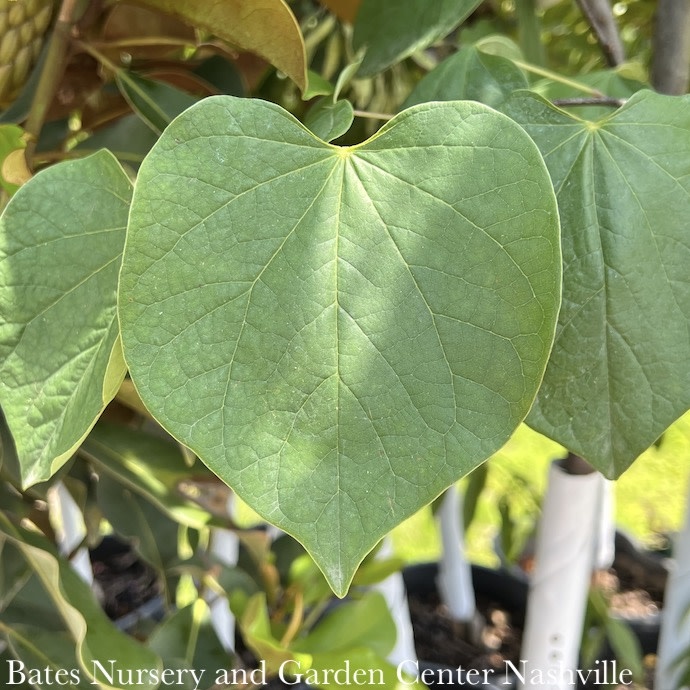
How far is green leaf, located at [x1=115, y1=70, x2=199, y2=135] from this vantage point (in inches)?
13.6

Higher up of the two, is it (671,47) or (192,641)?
(671,47)

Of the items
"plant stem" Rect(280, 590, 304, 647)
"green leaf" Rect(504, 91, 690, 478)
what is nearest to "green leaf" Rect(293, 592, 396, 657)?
"plant stem" Rect(280, 590, 304, 647)

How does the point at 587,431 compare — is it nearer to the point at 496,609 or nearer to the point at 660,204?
the point at 660,204

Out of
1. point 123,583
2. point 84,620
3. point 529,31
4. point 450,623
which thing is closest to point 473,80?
point 529,31

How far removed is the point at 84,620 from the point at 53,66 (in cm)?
28

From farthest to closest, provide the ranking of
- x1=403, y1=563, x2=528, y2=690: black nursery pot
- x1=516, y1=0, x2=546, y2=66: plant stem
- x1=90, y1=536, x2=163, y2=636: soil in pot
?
x1=90, y1=536, x2=163, y2=636: soil in pot
x1=403, y1=563, x2=528, y2=690: black nursery pot
x1=516, y1=0, x2=546, y2=66: plant stem

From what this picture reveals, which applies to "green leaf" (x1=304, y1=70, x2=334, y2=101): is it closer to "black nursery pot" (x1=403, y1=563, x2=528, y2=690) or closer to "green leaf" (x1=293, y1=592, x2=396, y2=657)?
"green leaf" (x1=293, y1=592, x2=396, y2=657)

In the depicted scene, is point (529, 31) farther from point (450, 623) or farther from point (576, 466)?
point (450, 623)

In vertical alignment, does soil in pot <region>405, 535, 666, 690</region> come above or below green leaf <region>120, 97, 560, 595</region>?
below

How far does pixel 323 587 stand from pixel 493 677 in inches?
11.8

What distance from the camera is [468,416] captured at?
0.21m

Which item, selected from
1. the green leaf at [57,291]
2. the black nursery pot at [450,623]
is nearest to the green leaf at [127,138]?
the green leaf at [57,291]

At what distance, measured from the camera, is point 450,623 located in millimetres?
836

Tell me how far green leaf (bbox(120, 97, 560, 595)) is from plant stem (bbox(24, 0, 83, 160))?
158mm
